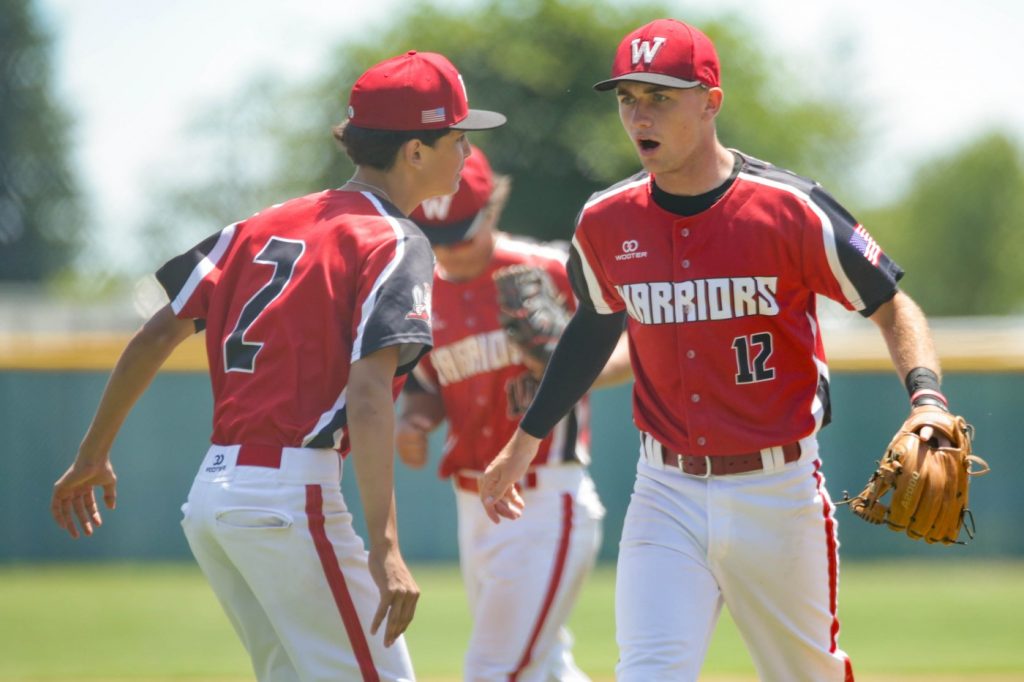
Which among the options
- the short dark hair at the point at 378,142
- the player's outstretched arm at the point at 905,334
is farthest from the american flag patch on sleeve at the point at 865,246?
the short dark hair at the point at 378,142

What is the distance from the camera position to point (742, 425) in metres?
3.65

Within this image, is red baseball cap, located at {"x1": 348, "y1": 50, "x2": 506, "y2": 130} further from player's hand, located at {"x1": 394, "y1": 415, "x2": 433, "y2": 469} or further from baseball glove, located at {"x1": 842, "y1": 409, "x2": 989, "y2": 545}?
player's hand, located at {"x1": 394, "y1": 415, "x2": 433, "y2": 469}

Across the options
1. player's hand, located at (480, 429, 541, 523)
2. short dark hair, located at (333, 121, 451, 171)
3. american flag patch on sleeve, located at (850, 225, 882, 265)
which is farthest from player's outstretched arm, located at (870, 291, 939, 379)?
short dark hair, located at (333, 121, 451, 171)

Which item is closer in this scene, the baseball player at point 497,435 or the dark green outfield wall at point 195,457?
the baseball player at point 497,435

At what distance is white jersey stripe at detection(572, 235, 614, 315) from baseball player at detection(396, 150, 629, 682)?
2.30 ft

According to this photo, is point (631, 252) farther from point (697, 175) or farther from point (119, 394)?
point (119, 394)

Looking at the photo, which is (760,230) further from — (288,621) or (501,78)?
(501,78)

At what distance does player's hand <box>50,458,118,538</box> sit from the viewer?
12.3 feet

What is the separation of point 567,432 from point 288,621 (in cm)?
178

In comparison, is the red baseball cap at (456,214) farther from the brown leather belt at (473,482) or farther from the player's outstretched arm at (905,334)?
the player's outstretched arm at (905,334)

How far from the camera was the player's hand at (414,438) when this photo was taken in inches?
201

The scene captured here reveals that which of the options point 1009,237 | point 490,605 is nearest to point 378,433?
point 490,605

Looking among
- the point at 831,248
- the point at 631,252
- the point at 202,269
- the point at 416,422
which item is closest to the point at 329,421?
the point at 202,269

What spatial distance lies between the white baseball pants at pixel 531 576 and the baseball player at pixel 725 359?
102 cm
